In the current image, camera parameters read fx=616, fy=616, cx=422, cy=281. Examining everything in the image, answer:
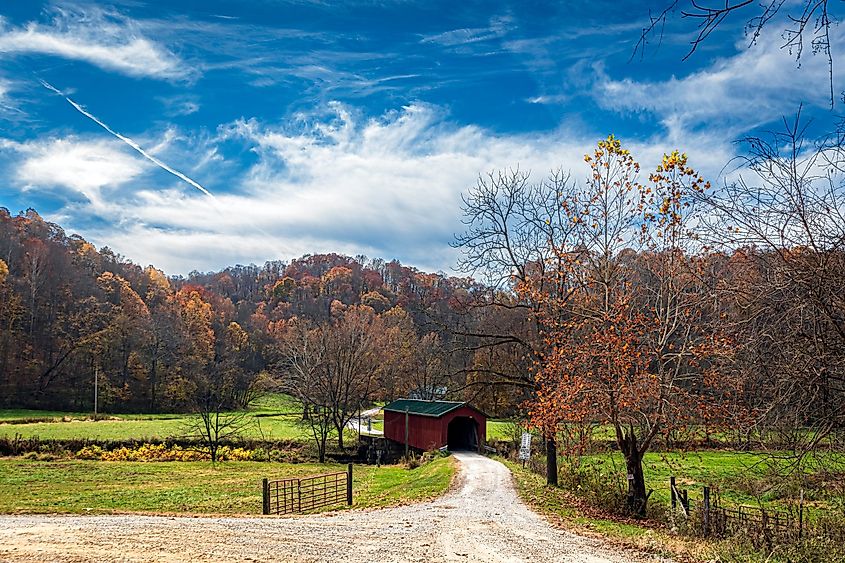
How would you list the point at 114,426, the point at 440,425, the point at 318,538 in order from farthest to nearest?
the point at 114,426, the point at 440,425, the point at 318,538

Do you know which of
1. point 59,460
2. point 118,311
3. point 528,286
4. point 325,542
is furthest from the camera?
point 118,311

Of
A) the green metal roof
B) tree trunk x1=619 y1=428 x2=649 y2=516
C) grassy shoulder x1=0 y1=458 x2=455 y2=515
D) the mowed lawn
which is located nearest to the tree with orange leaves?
tree trunk x1=619 y1=428 x2=649 y2=516

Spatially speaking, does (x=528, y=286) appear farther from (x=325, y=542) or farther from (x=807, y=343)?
(x=807, y=343)

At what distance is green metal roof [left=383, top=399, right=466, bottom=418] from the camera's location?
3190cm

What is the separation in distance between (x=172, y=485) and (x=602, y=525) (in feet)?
58.1

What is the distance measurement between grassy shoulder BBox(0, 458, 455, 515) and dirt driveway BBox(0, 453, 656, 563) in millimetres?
2774

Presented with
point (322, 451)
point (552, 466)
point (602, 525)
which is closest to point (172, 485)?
point (322, 451)

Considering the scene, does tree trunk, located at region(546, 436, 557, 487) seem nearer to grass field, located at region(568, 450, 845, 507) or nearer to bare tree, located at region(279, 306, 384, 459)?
grass field, located at region(568, 450, 845, 507)

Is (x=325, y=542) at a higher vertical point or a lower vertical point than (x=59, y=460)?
higher

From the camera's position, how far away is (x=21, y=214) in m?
77.8

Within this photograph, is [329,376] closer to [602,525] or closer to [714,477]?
[714,477]

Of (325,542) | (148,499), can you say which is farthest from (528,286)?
(148,499)

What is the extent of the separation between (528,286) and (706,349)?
457cm

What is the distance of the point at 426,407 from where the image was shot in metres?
34.9
